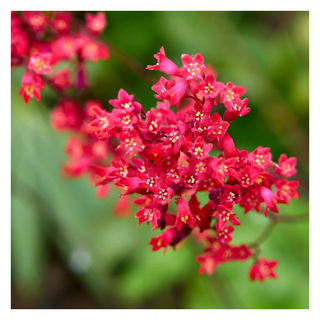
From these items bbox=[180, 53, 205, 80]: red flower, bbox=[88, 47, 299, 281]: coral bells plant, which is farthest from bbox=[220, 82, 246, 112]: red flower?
bbox=[180, 53, 205, 80]: red flower

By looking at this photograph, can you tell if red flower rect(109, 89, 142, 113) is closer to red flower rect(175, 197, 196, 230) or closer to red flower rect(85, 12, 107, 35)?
red flower rect(175, 197, 196, 230)

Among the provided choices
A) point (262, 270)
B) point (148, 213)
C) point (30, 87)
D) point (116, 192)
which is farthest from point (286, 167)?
point (116, 192)

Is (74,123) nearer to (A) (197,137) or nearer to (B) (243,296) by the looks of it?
(A) (197,137)

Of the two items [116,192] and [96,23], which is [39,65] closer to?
[96,23]

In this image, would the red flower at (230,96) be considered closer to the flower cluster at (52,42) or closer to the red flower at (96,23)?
the flower cluster at (52,42)

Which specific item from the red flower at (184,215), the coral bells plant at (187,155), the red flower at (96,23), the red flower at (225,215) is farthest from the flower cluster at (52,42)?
the red flower at (225,215)

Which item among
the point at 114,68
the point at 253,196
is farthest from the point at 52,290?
the point at 253,196
